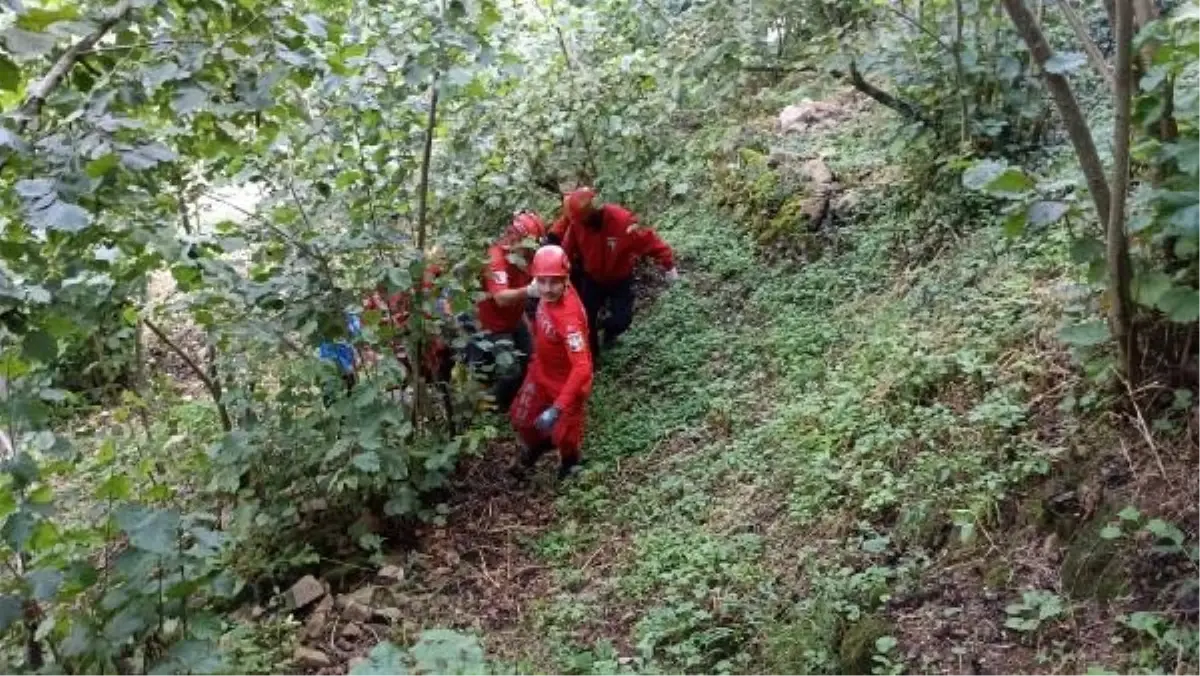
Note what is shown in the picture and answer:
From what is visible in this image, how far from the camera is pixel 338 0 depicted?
510 cm

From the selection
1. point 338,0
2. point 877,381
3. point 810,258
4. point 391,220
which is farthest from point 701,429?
point 338,0

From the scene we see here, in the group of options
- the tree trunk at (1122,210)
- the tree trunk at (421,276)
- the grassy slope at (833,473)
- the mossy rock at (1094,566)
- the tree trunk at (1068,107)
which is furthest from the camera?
the tree trunk at (421,276)

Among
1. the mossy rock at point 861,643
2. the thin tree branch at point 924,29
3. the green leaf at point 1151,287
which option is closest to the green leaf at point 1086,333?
the green leaf at point 1151,287

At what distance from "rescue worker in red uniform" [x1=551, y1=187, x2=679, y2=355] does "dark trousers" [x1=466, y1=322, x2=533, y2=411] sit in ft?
2.23

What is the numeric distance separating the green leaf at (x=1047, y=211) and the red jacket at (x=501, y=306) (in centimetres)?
356

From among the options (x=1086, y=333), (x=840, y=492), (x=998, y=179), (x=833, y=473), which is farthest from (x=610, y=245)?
(x=998, y=179)

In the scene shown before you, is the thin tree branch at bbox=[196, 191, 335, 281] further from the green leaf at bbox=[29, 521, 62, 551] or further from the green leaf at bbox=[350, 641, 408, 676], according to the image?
the green leaf at bbox=[350, 641, 408, 676]

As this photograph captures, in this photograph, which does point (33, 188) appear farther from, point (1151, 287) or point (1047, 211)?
point (1151, 287)

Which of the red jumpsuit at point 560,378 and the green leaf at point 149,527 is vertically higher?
the green leaf at point 149,527

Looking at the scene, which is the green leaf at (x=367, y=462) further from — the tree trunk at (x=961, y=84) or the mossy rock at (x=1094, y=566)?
the tree trunk at (x=961, y=84)

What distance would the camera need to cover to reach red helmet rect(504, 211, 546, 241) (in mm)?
6176

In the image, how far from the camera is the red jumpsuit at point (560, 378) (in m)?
5.99

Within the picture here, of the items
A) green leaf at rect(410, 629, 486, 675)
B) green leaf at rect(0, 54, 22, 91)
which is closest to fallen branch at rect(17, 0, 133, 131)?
green leaf at rect(0, 54, 22, 91)

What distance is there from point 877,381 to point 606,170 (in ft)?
9.68
